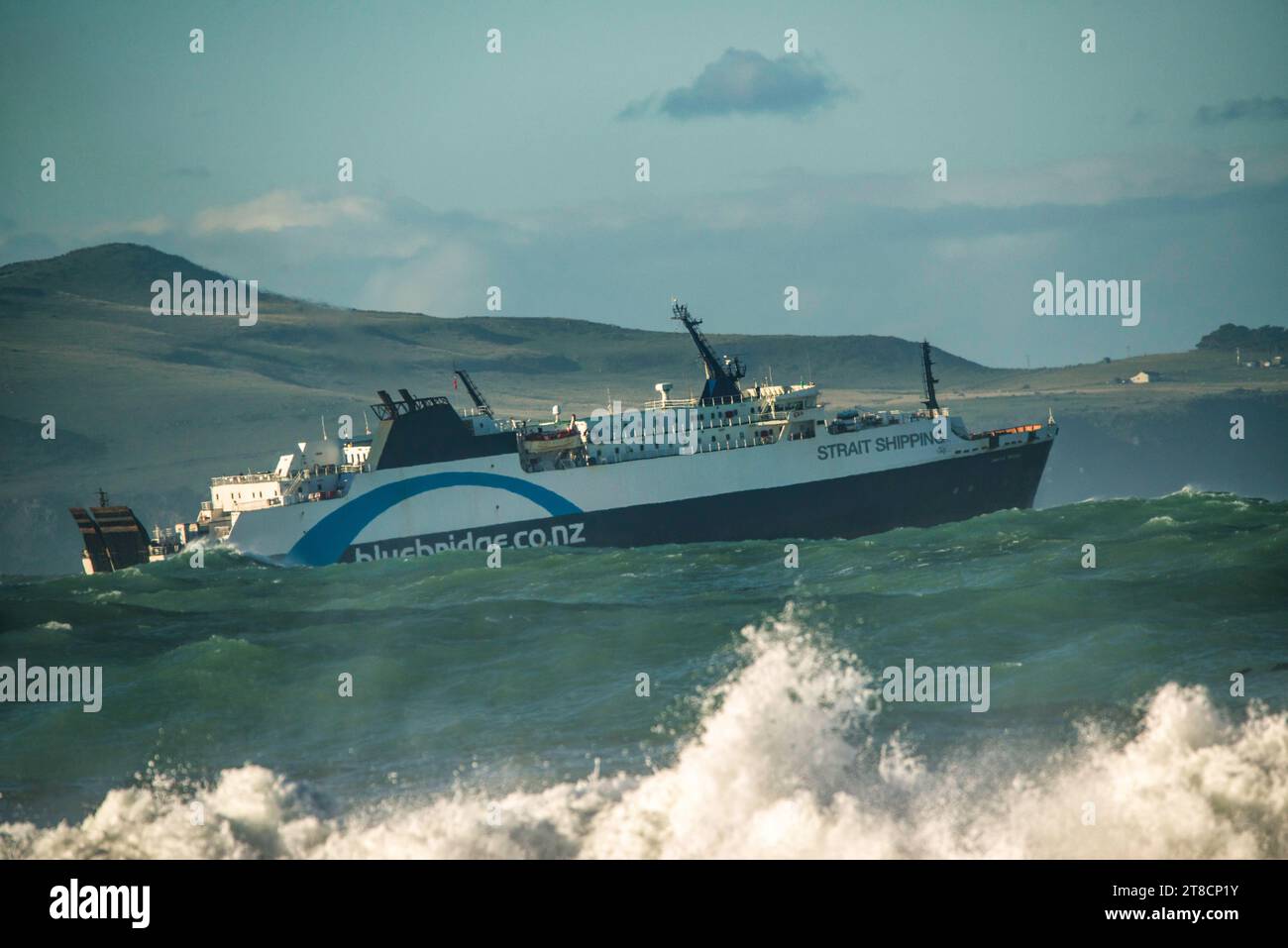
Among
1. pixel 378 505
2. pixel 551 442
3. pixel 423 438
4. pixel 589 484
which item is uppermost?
pixel 423 438

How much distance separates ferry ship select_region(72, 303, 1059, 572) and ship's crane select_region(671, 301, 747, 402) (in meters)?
1.58

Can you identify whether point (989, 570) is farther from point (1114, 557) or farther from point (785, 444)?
point (785, 444)

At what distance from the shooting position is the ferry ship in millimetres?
48719

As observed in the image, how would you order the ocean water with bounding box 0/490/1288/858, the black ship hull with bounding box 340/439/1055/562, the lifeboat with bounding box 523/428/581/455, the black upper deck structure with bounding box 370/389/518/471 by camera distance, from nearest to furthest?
the ocean water with bounding box 0/490/1288/858
the black ship hull with bounding box 340/439/1055/562
the black upper deck structure with bounding box 370/389/518/471
the lifeboat with bounding box 523/428/581/455

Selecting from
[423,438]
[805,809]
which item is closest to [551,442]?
[423,438]

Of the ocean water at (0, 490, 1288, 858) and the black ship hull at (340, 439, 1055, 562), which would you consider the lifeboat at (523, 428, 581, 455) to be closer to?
the black ship hull at (340, 439, 1055, 562)

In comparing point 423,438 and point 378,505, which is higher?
point 423,438

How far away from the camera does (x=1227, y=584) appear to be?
2739 cm

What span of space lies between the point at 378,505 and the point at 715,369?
14.6 meters

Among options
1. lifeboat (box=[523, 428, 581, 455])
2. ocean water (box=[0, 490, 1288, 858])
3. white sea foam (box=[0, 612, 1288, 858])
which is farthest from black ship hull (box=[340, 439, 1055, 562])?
white sea foam (box=[0, 612, 1288, 858])

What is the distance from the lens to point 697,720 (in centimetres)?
2066

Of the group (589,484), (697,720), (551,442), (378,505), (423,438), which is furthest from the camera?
(551,442)

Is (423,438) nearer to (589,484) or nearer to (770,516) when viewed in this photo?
(589,484)
